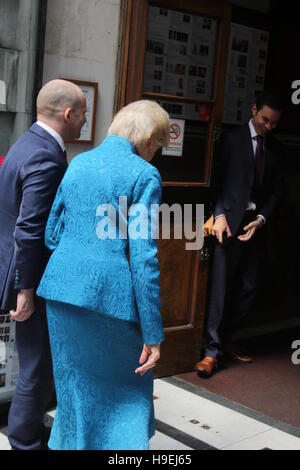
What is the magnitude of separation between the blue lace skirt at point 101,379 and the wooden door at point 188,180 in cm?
153

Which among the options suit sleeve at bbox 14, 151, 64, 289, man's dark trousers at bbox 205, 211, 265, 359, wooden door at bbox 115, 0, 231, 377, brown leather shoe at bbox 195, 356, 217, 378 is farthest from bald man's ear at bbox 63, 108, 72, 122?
Answer: brown leather shoe at bbox 195, 356, 217, 378

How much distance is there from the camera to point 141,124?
7.54 feet

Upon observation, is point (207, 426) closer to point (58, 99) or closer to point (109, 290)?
point (109, 290)

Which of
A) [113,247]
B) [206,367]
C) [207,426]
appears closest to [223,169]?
[206,367]

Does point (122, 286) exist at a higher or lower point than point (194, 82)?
lower

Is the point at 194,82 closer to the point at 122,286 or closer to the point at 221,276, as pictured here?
the point at 221,276

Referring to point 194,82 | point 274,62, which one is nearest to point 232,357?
point 194,82

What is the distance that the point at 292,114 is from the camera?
16.1ft

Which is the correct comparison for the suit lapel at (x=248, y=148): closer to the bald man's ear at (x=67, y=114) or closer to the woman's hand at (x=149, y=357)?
the bald man's ear at (x=67, y=114)

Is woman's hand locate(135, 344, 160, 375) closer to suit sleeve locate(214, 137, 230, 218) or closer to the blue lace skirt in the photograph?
the blue lace skirt

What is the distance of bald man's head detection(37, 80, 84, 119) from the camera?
2.62 m

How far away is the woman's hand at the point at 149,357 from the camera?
223cm

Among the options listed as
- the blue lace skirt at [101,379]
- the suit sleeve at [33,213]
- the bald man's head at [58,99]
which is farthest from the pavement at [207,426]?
the bald man's head at [58,99]

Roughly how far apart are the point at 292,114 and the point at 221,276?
5.08 ft
